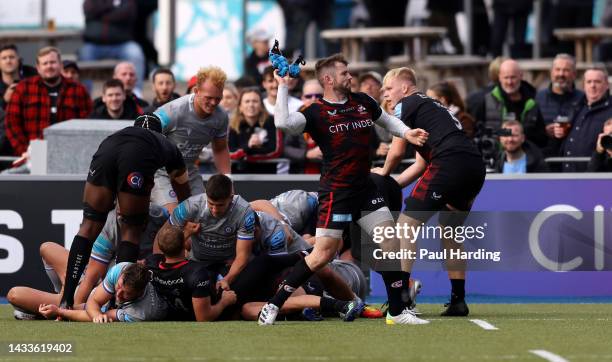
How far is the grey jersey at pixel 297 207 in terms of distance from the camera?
47.4 ft

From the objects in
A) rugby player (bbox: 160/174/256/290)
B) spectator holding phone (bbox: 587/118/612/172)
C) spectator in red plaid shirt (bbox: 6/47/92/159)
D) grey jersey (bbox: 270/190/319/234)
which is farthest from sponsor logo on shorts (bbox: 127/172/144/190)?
spectator holding phone (bbox: 587/118/612/172)

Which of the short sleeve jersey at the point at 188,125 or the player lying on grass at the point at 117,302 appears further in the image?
the short sleeve jersey at the point at 188,125

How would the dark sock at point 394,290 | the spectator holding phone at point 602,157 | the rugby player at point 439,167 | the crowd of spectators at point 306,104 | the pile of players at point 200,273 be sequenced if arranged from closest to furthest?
1. the dark sock at point 394,290
2. the pile of players at point 200,273
3. the rugby player at point 439,167
4. the spectator holding phone at point 602,157
5. the crowd of spectators at point 306,104

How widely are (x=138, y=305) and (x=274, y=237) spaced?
4.34 ft

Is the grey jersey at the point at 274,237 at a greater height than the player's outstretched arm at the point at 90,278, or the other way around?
the grey jersey at the point at 274,237

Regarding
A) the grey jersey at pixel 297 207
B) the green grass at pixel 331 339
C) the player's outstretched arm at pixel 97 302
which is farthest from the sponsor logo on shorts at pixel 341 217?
the grey jersey at pixel 297 207

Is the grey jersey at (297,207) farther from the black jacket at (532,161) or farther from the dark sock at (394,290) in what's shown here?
the black jacket at (532,161)

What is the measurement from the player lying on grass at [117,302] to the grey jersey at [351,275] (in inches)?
62.0

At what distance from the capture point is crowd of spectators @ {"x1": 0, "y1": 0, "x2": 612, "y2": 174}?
55.6 ft

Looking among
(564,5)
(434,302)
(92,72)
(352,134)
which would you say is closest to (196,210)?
(352,134)

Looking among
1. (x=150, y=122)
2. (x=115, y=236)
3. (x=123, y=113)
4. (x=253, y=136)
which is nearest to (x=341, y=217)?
(x=115, y=236)

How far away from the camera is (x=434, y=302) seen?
1581 centimetres

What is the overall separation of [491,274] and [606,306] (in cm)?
180

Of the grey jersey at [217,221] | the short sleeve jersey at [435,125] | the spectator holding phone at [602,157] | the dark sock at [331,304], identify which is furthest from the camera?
the spectator holding phone at [602,157]
